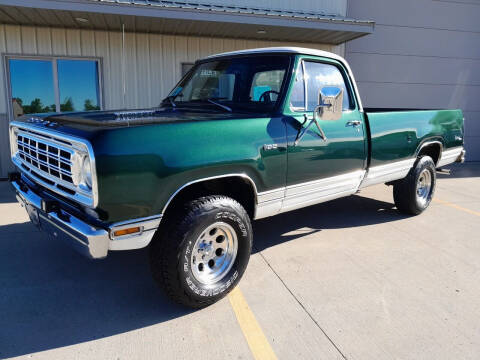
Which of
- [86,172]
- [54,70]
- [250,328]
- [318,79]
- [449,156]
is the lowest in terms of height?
[250,328]

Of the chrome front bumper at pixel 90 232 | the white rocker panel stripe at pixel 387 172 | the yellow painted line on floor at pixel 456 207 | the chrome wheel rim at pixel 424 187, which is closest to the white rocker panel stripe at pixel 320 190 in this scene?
the white rocker panel stripe at pixel 387 172

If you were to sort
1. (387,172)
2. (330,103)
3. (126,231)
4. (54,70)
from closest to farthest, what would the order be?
1. (126,231)
2. (330,103)
3. (387,172)
4. (54,70)

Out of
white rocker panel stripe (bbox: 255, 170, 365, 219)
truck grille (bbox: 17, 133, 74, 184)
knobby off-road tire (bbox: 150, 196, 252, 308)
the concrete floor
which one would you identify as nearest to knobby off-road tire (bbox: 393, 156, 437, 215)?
the concrete floor

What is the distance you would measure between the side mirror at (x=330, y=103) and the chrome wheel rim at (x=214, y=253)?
1332 mm

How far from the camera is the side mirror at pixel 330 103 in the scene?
10.9 feet

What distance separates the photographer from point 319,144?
3660mm

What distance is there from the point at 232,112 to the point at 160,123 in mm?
1035

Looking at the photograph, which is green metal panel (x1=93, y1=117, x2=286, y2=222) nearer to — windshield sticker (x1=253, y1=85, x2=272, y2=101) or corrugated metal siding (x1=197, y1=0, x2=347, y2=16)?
windshield sticker (x1=253, y1=85, x2=272, y2=101)

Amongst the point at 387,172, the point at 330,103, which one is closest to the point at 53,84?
the point at 330,103

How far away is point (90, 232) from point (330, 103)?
222 cm

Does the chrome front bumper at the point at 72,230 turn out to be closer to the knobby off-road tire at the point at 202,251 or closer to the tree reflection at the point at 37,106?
the knobby off-road tire at the point at 202,251

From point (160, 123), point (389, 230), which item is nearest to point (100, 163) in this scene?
point (160, 123)

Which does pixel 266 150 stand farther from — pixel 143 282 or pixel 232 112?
pixel 143 282

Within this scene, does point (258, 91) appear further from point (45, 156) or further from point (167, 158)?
point (45, 156)
